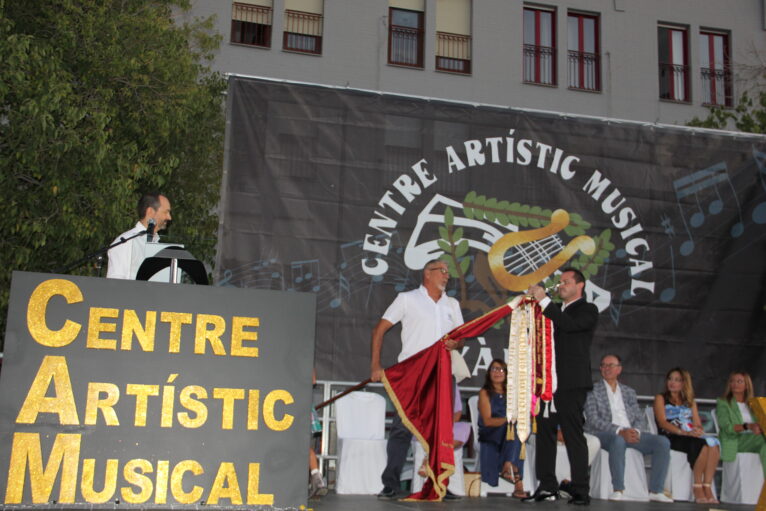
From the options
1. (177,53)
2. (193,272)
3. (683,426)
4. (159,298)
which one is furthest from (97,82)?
(683,426)

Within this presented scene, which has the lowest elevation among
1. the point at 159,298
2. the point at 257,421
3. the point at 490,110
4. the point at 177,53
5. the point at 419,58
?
the point at 257,421

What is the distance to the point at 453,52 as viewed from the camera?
1641cm

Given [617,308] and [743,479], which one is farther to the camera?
[617,308]

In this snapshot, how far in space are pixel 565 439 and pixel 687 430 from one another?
7.45ft

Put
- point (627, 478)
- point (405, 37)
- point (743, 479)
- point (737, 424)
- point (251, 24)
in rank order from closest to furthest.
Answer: point (627, 478), point (743, 479), point (737, 424), point (251, 24), point (405, 37)

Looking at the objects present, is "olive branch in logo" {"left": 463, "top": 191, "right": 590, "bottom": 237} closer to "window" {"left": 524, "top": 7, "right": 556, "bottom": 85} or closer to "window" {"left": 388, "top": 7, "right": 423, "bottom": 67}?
"window" {"left": 388, "top": 7, "right": 423, "bottom": 67}

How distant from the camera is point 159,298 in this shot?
4238 millimetres

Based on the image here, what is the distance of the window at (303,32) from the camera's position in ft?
51.8

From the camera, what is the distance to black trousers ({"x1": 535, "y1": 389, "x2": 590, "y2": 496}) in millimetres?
6543

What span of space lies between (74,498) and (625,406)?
5.71m

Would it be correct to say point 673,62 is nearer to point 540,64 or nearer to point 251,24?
point 540,64

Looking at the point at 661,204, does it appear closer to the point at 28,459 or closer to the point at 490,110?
the point at 490,110

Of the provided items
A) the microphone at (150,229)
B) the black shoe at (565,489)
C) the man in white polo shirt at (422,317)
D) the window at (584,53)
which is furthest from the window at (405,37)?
the microphone at (150,229)

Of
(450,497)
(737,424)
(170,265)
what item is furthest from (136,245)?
(737,424)
